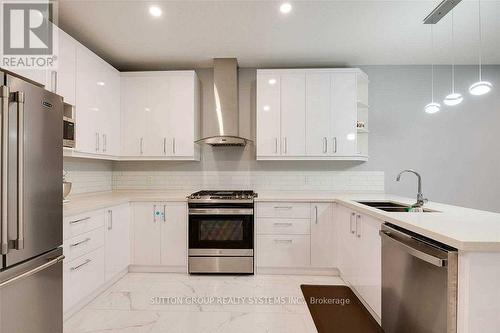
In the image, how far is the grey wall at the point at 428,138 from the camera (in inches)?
137

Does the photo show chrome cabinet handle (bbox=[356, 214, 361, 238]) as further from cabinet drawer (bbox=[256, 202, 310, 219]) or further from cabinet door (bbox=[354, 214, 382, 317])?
cabinet drawer (bbox=[256, 202, 310, 219])

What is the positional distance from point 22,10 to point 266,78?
228 centimetres

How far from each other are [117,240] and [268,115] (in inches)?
85.5

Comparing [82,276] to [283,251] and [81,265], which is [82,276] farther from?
[283,251]

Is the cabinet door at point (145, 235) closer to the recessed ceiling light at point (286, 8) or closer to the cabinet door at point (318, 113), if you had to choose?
the cabinet door at point (318, 113)

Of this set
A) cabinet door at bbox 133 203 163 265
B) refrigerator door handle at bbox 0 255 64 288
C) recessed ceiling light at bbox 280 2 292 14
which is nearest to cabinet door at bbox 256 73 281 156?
recessed ceiling light at bbox 280 2 292 14

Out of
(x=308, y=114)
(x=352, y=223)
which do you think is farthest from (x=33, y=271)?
(x=308, y=114)

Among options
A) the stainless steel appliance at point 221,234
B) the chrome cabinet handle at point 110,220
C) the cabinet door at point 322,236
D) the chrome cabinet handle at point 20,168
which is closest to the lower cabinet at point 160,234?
the stainless steel appliance at point 221,234

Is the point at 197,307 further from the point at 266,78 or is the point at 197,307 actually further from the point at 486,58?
the point at 486,58

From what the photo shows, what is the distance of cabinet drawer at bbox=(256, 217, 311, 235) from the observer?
2973mm

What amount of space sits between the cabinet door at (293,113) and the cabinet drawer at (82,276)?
2.26 m

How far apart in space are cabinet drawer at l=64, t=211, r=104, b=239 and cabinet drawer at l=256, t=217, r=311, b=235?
1567 mm

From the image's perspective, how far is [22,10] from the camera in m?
1.90

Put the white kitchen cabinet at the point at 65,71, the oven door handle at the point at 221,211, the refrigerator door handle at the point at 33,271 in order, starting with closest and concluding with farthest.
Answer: the refrigerator door handle at the point at 33,271, the white kitchen cabinet at the point at 65,71, the oven door handle at the point at 221,211
